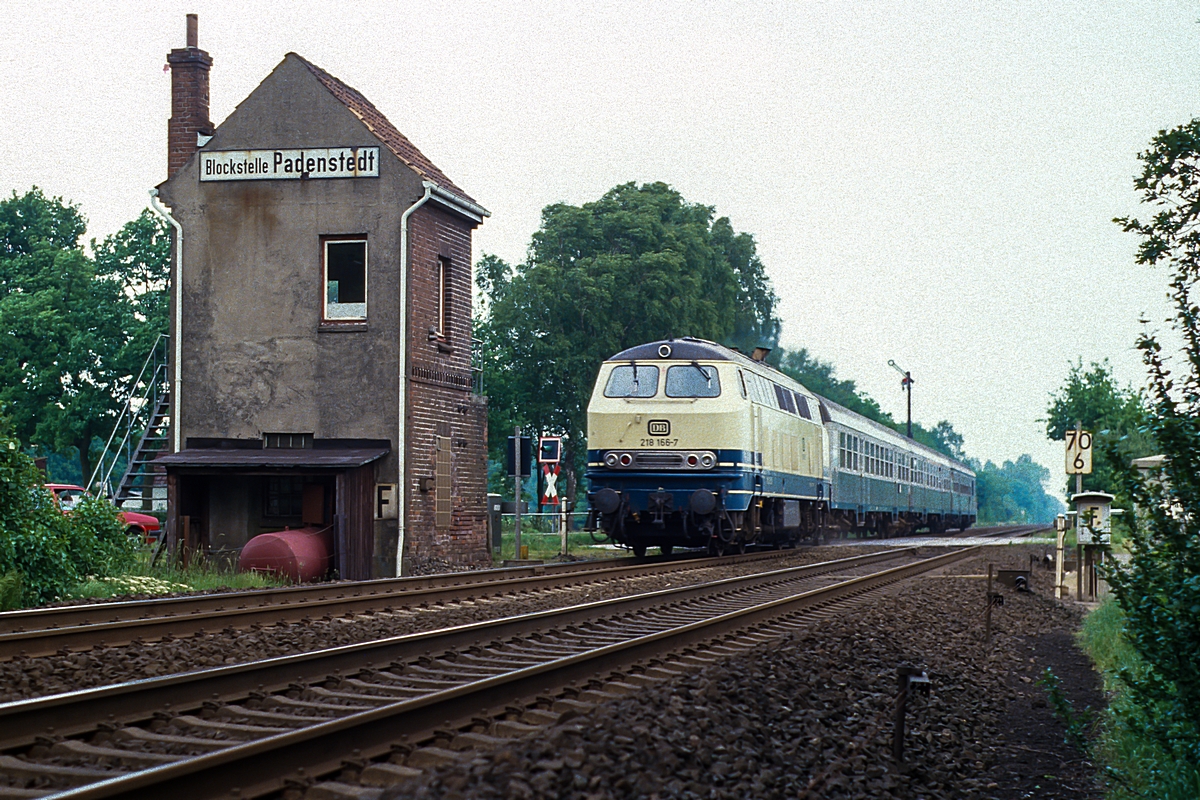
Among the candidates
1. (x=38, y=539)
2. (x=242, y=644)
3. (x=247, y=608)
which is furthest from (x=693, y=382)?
(x=242, y=644)

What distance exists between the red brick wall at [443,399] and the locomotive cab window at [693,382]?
152 inches

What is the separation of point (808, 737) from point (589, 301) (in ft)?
139

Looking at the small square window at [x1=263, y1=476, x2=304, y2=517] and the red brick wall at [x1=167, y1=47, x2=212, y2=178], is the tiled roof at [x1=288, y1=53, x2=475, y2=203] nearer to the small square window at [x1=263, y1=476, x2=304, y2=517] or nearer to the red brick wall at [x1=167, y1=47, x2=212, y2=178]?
the red brick wall at [x1=167, y1=47, x2=212, y2=178]

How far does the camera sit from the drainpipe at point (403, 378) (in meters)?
19.7

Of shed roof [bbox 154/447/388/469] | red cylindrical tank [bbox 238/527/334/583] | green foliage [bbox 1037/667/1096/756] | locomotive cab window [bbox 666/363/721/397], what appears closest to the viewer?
green foliage [bbox 1037/667/1096/756]

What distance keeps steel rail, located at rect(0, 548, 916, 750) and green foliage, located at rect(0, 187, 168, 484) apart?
3809 cm

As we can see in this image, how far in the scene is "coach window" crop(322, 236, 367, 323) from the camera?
68.2 ft

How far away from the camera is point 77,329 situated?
4609 cm

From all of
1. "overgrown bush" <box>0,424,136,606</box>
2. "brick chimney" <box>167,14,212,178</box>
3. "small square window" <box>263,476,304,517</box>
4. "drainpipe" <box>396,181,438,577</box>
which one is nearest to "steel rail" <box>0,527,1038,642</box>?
"overgrown bush" <box>0,424,136,606</box>

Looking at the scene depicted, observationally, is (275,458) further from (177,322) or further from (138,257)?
(138,257)

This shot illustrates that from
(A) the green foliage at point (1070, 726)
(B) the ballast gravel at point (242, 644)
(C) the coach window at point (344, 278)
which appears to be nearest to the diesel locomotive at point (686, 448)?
(C) the coach window at point (344, 278)

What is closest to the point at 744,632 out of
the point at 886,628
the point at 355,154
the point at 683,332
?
the point at 886,628

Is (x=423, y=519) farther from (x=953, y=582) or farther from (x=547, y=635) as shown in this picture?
(x=547, y=635)

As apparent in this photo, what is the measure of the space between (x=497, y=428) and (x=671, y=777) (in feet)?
153
